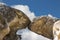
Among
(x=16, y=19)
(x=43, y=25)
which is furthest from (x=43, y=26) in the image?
(x=16, y=19)

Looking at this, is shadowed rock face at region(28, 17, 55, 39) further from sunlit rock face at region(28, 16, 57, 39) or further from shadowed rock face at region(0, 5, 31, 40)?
shadowed rock face at region(0, 5, 31, 40)

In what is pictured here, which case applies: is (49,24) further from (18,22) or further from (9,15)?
(9,15)

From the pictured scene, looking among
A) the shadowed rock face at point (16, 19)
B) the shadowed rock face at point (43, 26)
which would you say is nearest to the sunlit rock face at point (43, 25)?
the shadowed rock face at point (43, 26)

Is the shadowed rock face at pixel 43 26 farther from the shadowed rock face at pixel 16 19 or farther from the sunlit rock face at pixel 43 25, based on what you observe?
the shadowed rock face at pixel 16 19

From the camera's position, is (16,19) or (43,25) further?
(43,25)

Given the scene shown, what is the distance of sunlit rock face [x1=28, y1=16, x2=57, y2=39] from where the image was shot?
4.59 meters

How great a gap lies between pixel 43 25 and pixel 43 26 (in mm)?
30

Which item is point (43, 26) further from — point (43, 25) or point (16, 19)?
point (16, 19)

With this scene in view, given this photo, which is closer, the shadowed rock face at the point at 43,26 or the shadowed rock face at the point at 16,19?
the shadowed rock face at the point at 16,19

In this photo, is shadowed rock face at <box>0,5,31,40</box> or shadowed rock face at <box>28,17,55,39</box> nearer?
shadowed rock face at <box>0,5,31,40</box>

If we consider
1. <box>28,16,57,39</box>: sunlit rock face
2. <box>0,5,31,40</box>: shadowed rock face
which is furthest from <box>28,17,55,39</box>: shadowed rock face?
<box>0,5,31,40</box>: shadowed rock face

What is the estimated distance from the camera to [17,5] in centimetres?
570

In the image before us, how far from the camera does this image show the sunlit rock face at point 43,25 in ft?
15.0

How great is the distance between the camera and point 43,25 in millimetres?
4730
